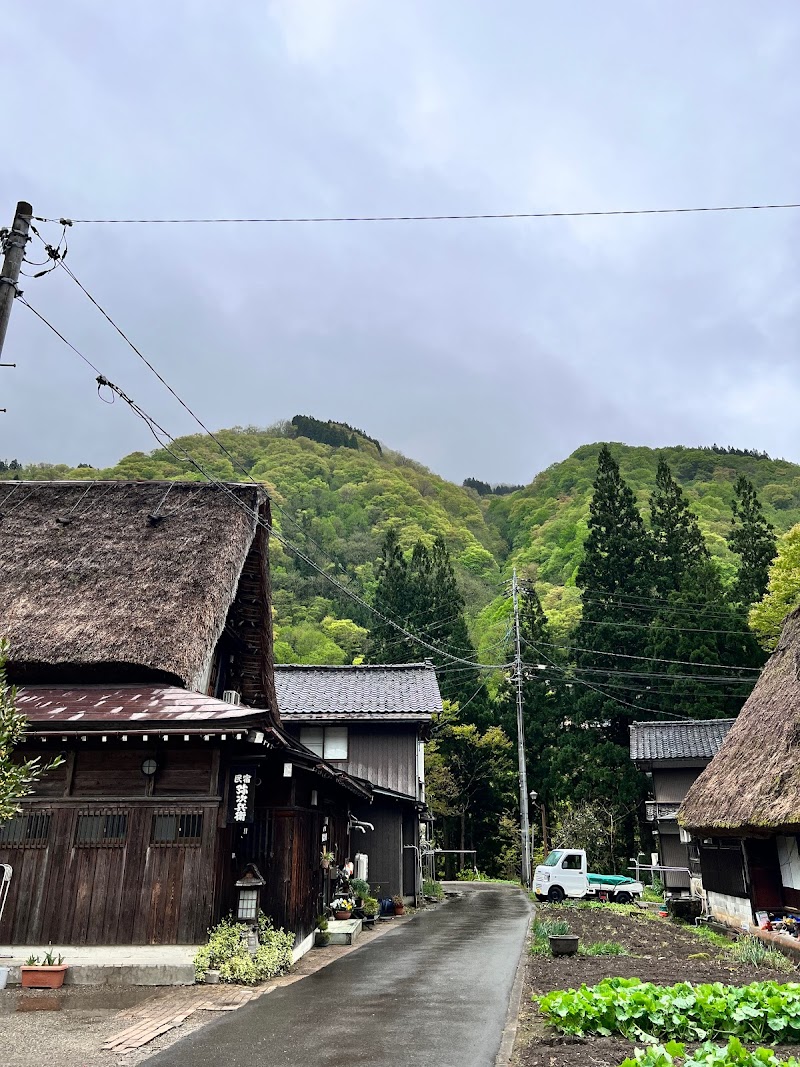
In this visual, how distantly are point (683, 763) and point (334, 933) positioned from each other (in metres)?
17.5

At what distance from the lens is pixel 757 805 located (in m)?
11.0

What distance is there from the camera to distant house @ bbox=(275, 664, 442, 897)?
68.3 feet

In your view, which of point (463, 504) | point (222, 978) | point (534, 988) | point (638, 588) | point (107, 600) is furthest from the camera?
point (463, 504)

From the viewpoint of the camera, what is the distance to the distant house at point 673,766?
25594 millimetres

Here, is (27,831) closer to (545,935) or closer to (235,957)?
(235,957)

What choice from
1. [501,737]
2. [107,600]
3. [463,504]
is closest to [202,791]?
[107,600]

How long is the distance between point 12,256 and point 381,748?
18.3 metres

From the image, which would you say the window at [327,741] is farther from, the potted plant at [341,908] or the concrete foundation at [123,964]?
the concrete foundation at [123,964]

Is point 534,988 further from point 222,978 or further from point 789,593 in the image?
point 789,593

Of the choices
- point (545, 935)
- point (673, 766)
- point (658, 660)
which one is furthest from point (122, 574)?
point (658, 660)

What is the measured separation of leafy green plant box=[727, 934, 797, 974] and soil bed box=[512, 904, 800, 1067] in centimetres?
25

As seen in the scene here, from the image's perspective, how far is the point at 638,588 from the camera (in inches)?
1444

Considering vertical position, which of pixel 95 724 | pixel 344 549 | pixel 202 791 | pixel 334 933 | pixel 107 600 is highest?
pixel 344 549

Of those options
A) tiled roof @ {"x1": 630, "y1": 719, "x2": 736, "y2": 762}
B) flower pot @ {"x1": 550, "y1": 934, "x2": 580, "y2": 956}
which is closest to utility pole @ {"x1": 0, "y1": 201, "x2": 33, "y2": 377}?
flower pot @ {"x1": 550, "y1": 934, "x2": 580, "y2": 956}
